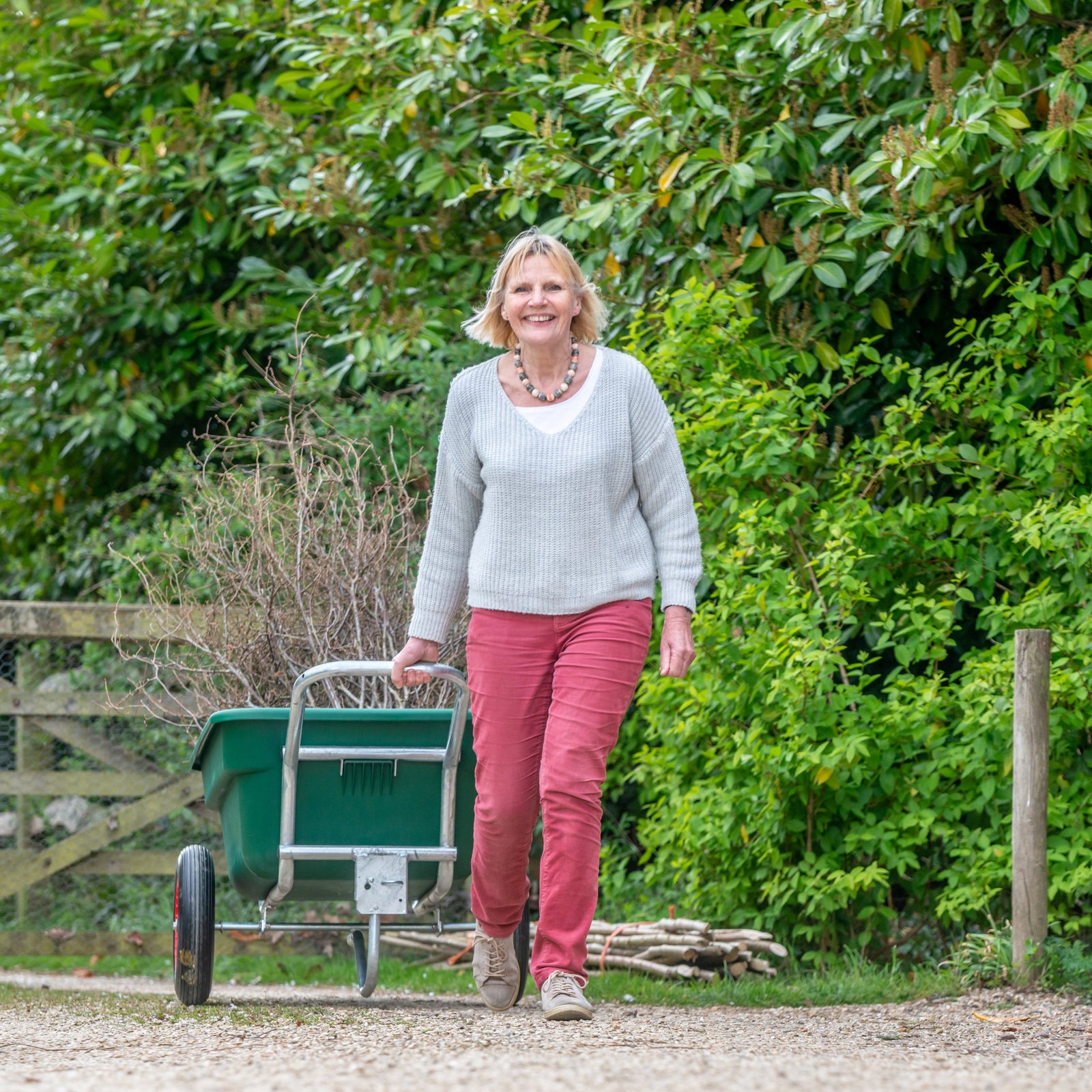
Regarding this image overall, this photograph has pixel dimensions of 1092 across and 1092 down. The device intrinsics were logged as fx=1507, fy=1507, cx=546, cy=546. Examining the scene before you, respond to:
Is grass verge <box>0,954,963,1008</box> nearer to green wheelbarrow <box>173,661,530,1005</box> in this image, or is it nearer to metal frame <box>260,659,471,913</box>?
green wheelbarrow <box>173,661,530,1005</box>

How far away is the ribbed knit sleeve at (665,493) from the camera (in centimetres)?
376

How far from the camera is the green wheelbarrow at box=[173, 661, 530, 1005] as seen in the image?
404 centimetres

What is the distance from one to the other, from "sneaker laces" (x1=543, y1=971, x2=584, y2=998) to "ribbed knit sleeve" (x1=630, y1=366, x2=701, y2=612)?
923mm

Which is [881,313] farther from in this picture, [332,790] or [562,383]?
[332,790]

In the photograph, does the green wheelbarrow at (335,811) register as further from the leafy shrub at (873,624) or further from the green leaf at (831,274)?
the green leaf at (831,274)

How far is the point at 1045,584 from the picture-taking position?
4590mm

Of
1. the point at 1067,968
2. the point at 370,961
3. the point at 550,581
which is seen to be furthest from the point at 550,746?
the point at 1067,968

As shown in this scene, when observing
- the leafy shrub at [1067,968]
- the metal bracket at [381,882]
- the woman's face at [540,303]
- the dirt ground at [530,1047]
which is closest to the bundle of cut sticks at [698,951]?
the dirt ground at [530,1047]

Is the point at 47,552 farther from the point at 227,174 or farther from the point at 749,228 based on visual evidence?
the point at 749,228

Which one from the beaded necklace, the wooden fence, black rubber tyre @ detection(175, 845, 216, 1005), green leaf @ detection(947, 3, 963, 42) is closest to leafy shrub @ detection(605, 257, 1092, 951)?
green leaf @ detection(947, 3, 963, 42)

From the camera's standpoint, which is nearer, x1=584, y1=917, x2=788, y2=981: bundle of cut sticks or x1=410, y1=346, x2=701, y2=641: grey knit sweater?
x1=410, y1=346, x2=701, y2=641: grey knit sweater

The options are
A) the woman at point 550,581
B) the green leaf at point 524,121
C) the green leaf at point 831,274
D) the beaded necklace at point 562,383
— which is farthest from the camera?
the green leaf at point 524,121

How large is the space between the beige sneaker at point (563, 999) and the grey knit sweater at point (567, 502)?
0.88 metres

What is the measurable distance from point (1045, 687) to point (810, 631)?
71 centimetres
